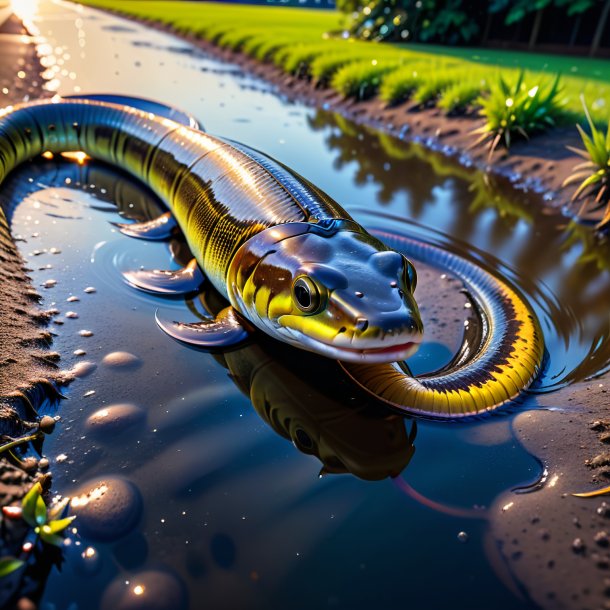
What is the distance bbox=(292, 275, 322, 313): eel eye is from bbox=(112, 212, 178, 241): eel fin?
2150 mm

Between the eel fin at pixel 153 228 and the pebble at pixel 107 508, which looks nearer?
the pebble at pixel 107 508

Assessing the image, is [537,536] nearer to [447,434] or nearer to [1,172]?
[447,434]

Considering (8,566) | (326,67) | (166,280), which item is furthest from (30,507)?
(326,67)

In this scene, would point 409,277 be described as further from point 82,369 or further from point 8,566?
point 8,566

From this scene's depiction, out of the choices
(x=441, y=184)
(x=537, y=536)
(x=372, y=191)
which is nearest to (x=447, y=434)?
(x=537, y=536)

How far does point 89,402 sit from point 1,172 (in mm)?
3198

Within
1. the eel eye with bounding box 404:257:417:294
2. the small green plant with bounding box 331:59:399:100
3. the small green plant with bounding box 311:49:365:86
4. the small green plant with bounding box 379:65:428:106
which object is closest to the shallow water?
the eel eye with bounding box 404:257:417:294

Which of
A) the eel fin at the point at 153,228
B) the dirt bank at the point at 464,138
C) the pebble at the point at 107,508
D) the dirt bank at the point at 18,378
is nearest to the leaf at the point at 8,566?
the dirt bank at the point at 18,378

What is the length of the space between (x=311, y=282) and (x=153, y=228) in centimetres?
233

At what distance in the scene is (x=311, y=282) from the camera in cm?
243

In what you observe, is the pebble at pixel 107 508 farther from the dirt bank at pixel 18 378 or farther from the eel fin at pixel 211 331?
the eel fin at pixel 211 331

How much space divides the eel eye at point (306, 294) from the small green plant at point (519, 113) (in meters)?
5.20

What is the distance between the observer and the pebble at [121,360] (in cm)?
286

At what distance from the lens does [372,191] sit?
5590 mm
